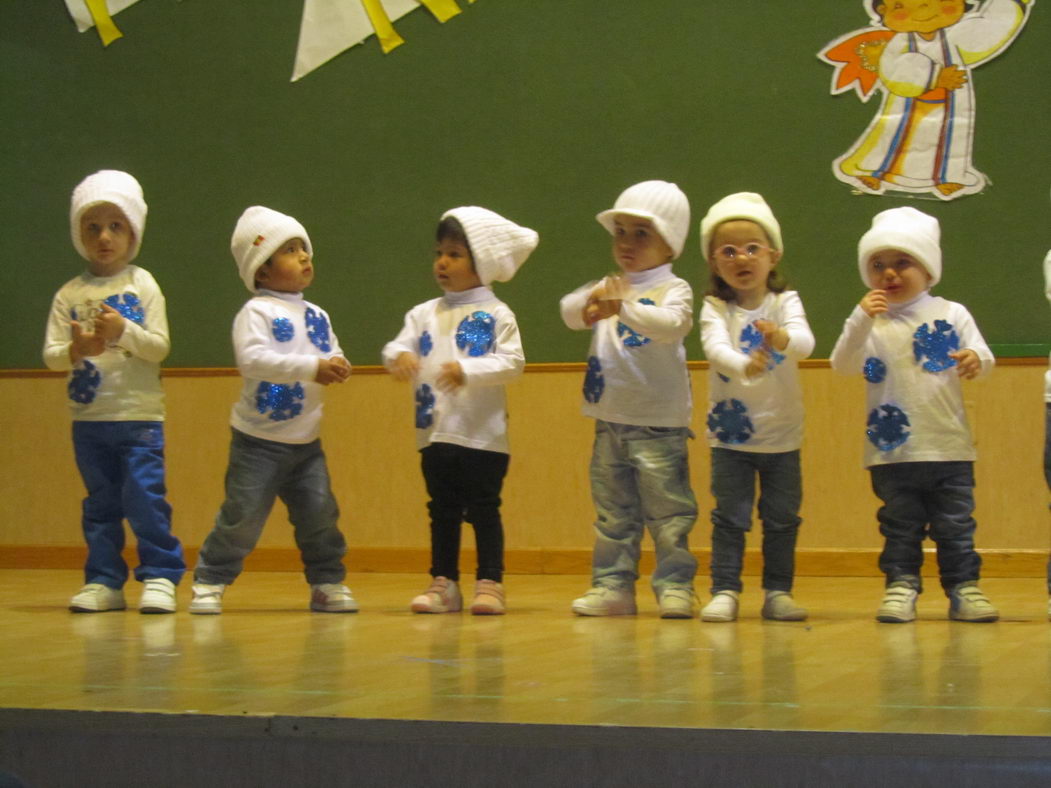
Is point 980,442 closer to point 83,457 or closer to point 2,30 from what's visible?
point 83,457

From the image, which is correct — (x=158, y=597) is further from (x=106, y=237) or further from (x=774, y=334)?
(x=774, y=334)

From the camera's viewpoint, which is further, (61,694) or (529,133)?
(529,133)

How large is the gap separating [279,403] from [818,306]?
2.00 meters

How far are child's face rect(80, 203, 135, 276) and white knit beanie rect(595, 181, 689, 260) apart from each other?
1218 mm

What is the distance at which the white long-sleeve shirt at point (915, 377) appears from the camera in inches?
124

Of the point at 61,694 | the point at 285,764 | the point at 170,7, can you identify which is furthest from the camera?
the point at 170,7

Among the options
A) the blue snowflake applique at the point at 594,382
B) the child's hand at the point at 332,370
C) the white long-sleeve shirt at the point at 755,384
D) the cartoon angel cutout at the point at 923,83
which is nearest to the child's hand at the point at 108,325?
the child's hand at the point at 332,370

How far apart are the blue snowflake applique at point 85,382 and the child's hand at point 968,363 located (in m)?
2.05

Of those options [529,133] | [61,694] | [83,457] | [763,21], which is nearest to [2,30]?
[529,133]

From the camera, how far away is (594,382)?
337cm

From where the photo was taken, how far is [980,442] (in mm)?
4375

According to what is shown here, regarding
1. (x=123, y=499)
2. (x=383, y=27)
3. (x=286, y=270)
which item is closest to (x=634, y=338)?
(x=286, y=270)

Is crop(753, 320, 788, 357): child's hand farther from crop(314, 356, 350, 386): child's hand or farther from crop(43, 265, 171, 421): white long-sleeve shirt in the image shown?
crop(43, 265, 171, 421): white long-sleeve shirt

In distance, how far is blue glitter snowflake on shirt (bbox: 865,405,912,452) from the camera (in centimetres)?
316
